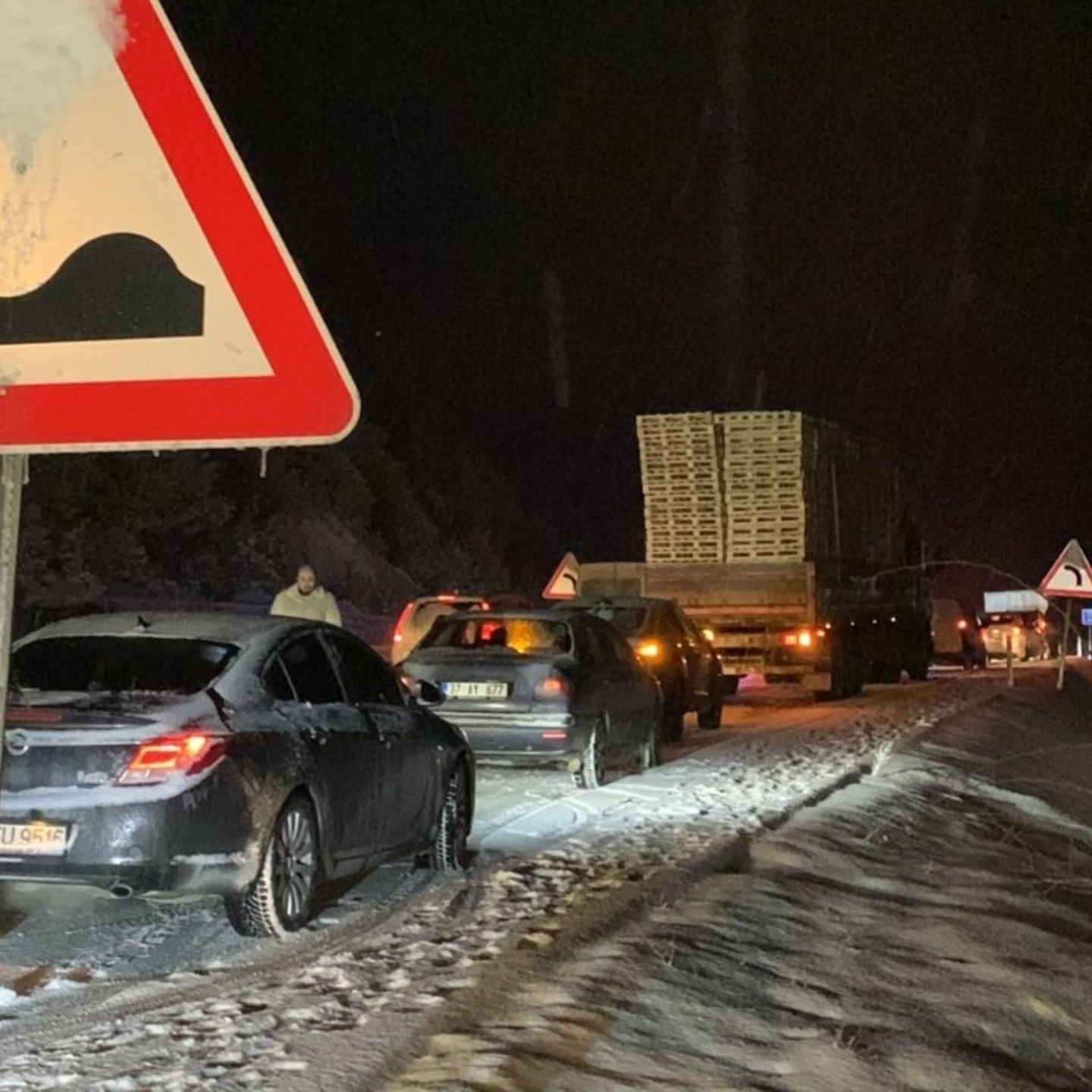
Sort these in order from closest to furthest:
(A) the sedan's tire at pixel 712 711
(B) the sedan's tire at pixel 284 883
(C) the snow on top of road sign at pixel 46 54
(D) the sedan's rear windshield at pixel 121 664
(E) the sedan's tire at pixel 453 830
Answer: (C) the snow on top of road sign at pixel 46 54, (B) the sedan's tire at pixel 284 883, (D) the sedan's rear windshield at pixel 121 664, (E) the sedan's tire at pixel 453 830, (A) the sedan's tire at pixel 712 711

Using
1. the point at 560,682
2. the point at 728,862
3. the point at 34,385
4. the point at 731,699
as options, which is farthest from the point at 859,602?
the point at 34,385

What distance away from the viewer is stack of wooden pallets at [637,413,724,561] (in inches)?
920

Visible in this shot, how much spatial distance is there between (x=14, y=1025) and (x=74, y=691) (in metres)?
1.84

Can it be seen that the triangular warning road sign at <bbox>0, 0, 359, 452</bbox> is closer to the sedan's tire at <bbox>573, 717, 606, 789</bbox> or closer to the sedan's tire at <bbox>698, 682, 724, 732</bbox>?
Result: the sedan's tire at <bbox>573, 717, 606, 789</bbox>

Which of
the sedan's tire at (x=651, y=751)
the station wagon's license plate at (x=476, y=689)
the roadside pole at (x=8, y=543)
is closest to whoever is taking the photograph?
the roadside pole at (x=8, y=543)

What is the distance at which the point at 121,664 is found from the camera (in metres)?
6.99

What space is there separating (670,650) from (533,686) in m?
5.04

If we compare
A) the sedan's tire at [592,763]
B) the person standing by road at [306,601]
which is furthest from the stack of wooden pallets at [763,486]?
the person standing by road at [306,601]

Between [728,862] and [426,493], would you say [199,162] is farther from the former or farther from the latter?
[426,493]

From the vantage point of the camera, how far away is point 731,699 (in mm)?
24328

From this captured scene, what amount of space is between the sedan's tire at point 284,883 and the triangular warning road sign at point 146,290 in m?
3.54

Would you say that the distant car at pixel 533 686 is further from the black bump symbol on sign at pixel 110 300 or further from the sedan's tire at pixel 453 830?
the black bump symbol on sign at pixel 110 300

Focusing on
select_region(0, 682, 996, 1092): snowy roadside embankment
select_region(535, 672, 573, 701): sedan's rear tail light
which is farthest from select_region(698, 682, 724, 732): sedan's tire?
select_region(0, 682, 996, 1092): snowy roadside embankment

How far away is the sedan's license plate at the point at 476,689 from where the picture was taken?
12.3 m
